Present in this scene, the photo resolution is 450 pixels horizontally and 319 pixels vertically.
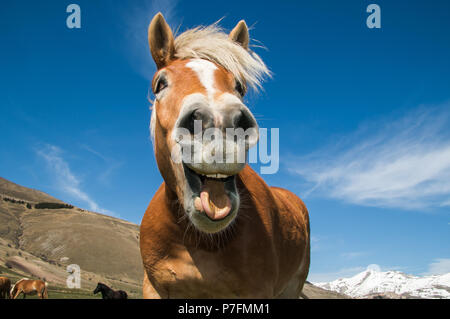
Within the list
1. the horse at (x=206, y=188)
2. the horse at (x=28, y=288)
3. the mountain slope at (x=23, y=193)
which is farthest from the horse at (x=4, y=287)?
the mountain slope at (x=23, y=193)

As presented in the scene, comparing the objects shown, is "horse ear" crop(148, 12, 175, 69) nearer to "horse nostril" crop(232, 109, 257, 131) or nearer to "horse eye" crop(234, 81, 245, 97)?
"horse eye" crop(234, 81, 245, 97)

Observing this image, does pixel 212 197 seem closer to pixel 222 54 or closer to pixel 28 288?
pixel 222 54

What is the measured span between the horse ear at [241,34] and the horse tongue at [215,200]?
2.38m

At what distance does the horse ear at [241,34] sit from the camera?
431 centimetres

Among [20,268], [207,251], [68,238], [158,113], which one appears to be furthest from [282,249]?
[68,238]

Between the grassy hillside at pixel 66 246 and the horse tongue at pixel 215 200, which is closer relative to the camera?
the horse tongue at pixel 215 200

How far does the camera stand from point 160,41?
12.5 ft

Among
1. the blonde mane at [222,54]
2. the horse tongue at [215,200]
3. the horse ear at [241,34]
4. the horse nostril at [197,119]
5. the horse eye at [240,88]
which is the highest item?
the horse ear at [241,34]

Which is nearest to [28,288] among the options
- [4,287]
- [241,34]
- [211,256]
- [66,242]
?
[4,287]

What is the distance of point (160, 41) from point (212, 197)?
217cm

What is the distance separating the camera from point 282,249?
13.7ft

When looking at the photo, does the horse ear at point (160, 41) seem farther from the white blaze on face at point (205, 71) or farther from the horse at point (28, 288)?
the horse at point (28, 288)
